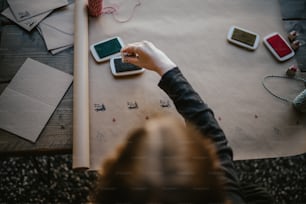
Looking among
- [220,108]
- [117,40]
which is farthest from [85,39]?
[220,108]

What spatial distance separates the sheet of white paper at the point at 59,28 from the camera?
0.98m

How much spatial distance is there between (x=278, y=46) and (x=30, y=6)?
734 millimetres

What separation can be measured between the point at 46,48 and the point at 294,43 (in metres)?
0.71

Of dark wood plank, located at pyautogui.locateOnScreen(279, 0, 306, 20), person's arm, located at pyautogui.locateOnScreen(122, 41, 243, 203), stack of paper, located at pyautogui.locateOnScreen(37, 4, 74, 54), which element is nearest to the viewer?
person's arm, located at pyautogui.locateOnScreen(122, 41, 243, 203)

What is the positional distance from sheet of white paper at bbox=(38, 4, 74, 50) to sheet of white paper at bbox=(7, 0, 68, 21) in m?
0.02

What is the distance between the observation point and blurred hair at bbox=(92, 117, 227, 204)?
0.56 meters

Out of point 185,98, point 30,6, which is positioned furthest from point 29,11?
point 185,98

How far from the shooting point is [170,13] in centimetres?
106

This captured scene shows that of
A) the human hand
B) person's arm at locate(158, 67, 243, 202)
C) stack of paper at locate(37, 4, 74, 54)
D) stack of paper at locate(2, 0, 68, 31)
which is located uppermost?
stack of paper at locate(2, 0, 68, 31)

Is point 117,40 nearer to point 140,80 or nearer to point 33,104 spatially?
point 140,80

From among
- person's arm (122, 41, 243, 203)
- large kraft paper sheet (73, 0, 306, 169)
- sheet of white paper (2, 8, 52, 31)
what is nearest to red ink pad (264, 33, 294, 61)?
large kraft paper sheet (73, 0, 306, 169)

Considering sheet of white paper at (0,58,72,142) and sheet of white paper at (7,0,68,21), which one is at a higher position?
sheet of white paper at (7,0,68,21)

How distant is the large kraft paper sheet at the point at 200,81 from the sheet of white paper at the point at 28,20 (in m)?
0.11

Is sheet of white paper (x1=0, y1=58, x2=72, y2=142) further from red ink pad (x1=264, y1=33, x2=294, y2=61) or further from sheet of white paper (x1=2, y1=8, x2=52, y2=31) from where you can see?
red ink pad (x1=264, y1=33, x2=294, y2=61)
